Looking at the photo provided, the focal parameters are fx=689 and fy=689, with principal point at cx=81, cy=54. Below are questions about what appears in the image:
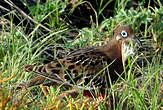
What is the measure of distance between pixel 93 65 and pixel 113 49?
38 cm

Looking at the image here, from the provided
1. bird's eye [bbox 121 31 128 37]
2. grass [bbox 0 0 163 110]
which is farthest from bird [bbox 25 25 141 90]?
grass [bbox 0 0 163 110]

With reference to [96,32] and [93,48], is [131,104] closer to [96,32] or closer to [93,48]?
[93,48]

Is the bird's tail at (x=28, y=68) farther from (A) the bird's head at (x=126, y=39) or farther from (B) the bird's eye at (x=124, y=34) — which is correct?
(B) the bird's eye at (x=124, y=34)

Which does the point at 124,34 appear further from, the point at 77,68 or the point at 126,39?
the point at 77,68

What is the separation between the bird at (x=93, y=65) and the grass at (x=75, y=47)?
0.39 feet

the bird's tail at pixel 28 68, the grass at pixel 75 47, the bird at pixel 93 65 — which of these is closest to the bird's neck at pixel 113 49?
the bird at pixel 93 65

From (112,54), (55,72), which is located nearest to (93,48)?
(112,54)

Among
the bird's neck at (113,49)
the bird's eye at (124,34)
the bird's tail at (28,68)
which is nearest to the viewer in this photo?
the bird's tail at (28,68)

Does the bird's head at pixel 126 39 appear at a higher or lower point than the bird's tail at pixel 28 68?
lower

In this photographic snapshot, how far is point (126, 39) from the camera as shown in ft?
20.8

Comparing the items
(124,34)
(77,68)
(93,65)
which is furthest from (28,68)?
(124,34)

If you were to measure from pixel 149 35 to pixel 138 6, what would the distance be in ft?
1.86

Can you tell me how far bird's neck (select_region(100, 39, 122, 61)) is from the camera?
20.1ft

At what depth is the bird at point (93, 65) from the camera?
558cm
